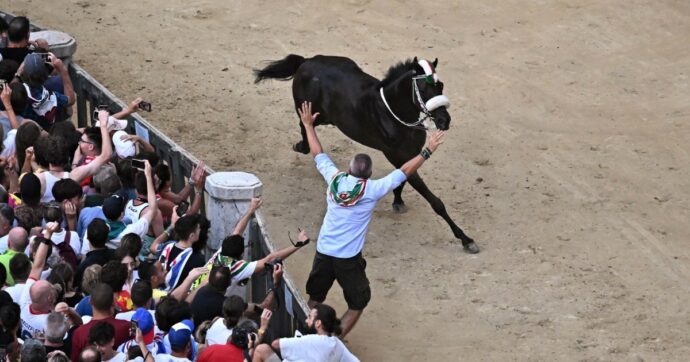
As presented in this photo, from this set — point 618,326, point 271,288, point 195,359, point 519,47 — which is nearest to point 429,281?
point 618,326

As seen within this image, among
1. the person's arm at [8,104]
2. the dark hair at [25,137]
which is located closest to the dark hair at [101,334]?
the dark hair at [25,137]

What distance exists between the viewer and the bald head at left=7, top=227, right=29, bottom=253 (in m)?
8.36

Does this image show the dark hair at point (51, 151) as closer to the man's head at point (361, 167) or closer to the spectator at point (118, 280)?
the spectator at point (118, 280)

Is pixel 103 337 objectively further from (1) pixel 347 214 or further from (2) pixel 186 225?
(1) pixel 347 214

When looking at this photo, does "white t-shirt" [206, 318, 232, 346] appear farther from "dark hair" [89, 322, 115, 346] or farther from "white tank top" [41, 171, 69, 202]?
"white tank top" [41, 171, 69, 202]

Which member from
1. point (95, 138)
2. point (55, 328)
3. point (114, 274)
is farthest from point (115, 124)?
point (55, 328)

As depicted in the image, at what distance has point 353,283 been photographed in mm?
9688

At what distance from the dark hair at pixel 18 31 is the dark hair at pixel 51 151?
2198 mm

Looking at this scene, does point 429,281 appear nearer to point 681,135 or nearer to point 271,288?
point 271,288

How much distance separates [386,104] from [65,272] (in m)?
4.72

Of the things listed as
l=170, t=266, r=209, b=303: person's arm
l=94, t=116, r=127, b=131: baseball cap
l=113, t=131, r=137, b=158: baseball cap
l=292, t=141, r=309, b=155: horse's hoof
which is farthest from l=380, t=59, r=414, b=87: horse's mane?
l=170, t=266, r=209, b=303: person's arm

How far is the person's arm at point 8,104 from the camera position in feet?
34.6

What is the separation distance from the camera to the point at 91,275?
26.8 ft

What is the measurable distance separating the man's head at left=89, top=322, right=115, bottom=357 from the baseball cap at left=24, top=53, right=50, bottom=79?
4.09 meters
